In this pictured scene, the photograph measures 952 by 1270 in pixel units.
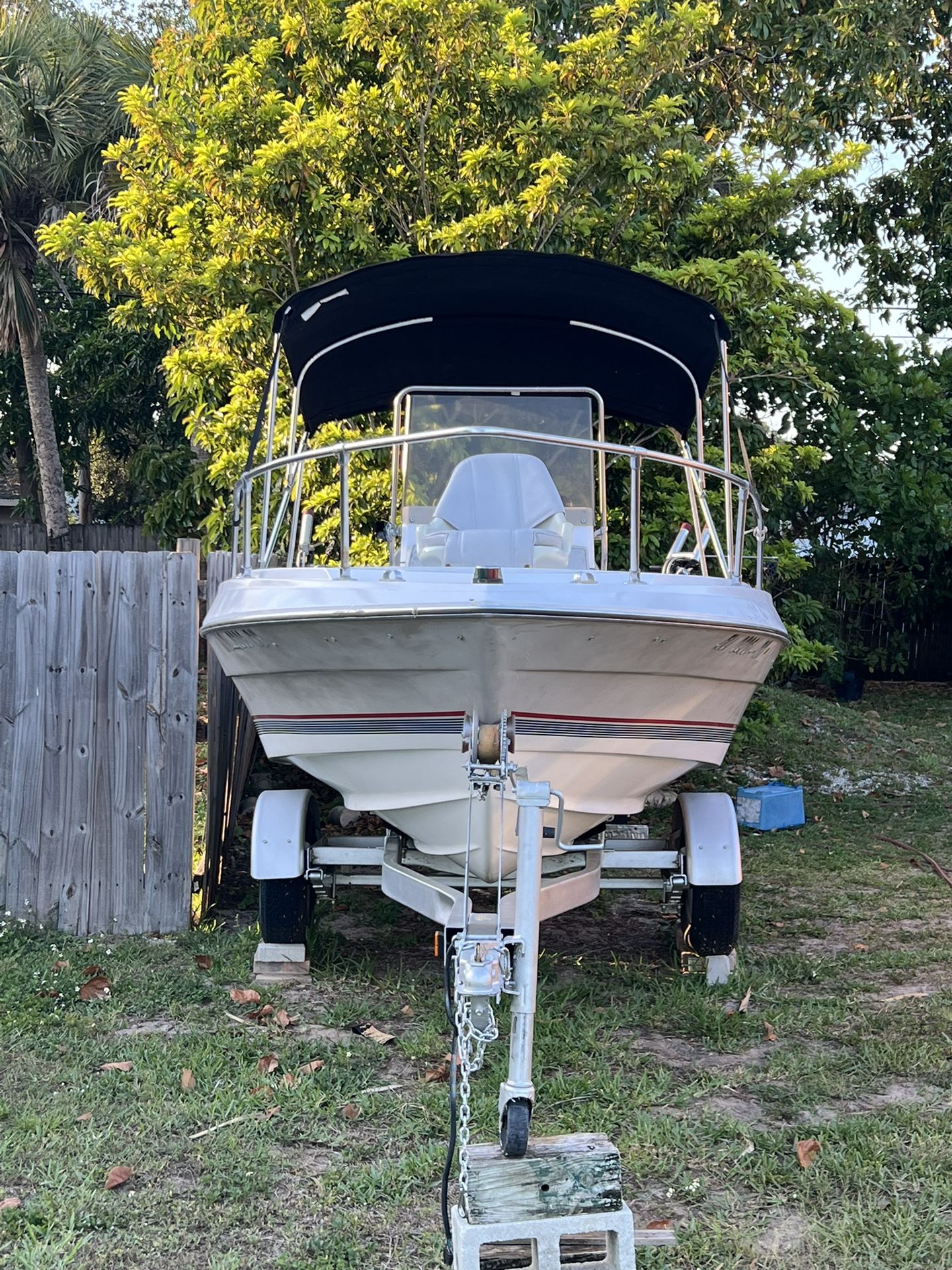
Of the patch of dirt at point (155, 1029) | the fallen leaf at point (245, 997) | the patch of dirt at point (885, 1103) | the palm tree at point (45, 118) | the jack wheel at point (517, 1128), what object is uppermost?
the palm tree at point (45, 118)

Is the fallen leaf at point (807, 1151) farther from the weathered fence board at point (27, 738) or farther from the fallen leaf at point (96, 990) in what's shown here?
the weathered fence board at point (27, 738)

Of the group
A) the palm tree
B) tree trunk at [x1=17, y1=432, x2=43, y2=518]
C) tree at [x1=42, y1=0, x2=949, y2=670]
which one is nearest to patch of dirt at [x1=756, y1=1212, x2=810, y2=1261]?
tree at [x1=42, y1=0, x2=949, y2=670]

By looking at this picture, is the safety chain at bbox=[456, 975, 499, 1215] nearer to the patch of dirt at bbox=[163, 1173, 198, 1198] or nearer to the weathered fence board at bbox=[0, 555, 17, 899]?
the patch of dirt at bbox=[163, 1173, 198, 1198]

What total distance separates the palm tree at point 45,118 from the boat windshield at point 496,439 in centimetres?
852

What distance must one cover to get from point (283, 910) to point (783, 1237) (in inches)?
102

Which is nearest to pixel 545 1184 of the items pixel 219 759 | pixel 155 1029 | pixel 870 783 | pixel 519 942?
pixel 519 942

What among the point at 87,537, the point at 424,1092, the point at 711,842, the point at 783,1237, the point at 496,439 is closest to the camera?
the point at 783,1237

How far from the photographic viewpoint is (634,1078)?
4.02 meters

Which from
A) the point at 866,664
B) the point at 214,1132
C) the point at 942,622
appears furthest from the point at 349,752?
the point at 942,622

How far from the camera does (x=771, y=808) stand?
27.8 feet

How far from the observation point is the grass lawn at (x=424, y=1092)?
3.02m

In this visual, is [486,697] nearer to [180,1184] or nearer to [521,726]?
[521,726]

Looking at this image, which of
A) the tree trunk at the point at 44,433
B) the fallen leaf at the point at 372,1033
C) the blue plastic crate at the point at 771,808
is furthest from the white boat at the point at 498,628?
the tree trunk at the point at 44,433

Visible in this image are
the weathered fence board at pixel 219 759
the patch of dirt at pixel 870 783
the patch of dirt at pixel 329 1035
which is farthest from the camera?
the patch of dirt at pixel 870 783
